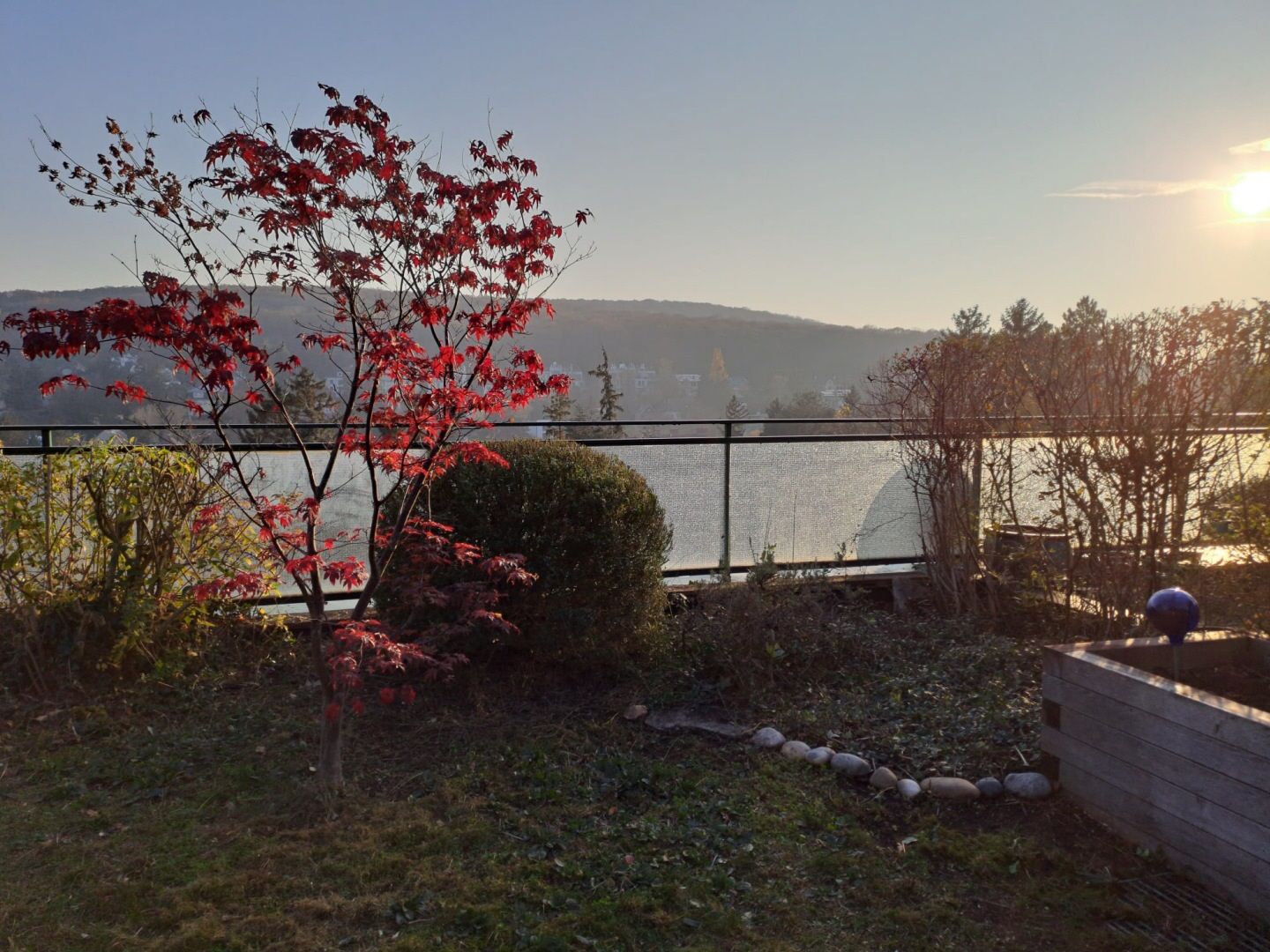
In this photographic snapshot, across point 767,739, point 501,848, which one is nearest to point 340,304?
point 501,848

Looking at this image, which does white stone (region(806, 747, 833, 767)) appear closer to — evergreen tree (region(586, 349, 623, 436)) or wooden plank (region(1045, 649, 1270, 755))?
wooden plank (region(1045, 649, 1270, 755))

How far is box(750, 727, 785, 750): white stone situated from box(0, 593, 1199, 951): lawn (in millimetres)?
69

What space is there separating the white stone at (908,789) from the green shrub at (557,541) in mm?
1609

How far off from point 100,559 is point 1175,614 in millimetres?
4964

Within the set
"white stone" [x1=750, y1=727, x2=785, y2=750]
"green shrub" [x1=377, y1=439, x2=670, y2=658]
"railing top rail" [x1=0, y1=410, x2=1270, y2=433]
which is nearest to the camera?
"white stone" [x1=750, y1=727, x2=785, y2=750]

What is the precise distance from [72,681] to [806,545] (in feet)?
15.3

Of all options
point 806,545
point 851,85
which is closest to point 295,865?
point 806,545

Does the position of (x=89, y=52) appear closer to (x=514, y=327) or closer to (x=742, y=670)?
(x=514, y=327)

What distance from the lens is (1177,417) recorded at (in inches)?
187

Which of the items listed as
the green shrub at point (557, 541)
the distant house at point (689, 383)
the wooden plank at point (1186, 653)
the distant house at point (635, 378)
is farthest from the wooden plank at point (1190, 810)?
the distant house at point (689, 383)

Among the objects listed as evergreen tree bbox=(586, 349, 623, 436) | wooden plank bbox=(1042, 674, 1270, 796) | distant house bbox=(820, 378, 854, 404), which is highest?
distant house bbox=(820, 378, 854, 404)

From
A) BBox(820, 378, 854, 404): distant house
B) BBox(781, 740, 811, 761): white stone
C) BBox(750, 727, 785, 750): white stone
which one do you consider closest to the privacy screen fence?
BBox(750, 727, 785, 750): white stone

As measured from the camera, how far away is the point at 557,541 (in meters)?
4.50

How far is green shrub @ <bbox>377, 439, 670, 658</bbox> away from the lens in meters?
4.47
